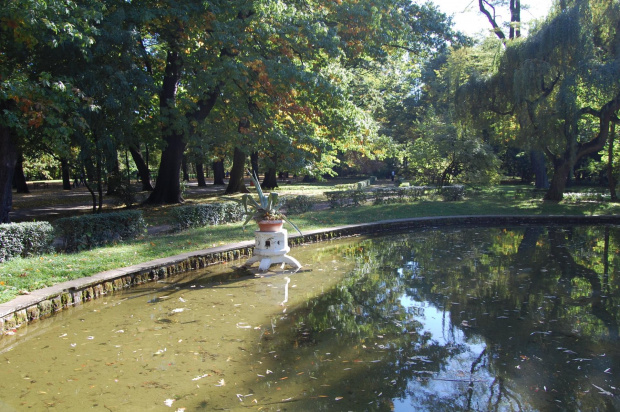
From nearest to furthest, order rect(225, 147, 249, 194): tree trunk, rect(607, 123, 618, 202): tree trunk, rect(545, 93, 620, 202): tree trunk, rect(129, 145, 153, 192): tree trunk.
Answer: rect(545, 93, 620, 202): tree trunk → rect(607, 123, 618, 202): tree trunk → rect(129, 145, 153, 192): tree trunk → rect(225, 147, 249, 194): tree trunk

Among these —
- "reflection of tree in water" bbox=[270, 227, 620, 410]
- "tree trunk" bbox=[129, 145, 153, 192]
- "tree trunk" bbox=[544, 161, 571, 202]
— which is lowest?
"reflection of tree in water" bbox=[270, 227, 620, 410]

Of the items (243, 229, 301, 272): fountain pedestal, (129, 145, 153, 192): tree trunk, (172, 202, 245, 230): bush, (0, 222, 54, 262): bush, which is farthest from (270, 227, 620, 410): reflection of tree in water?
(129, 145, 153, 192): tree trunk

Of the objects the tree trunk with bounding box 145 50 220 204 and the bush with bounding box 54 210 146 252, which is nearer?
the bush with bounding box 54 210 146 252

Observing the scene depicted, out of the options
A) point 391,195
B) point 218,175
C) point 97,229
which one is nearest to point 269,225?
point 97,229

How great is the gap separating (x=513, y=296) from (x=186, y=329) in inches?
189

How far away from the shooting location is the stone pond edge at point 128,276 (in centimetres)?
585

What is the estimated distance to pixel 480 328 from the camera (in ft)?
18.7

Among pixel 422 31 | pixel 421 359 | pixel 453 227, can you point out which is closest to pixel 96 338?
pixel 421 359

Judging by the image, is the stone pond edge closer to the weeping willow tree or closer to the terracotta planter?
the terracotta planter

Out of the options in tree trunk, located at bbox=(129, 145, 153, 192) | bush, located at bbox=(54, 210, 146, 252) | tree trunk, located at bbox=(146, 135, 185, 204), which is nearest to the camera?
bush, located at bbox=(54, 210, 146, 252)

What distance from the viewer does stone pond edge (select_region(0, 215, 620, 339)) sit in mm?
5852

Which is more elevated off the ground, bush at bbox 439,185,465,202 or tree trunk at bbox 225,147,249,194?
tree trunk at bbox 225,147,249,194

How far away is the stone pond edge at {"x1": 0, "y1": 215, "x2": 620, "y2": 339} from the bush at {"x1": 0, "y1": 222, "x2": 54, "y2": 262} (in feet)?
6.17

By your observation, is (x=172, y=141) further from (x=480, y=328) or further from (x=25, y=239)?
(x=480, y=328)
